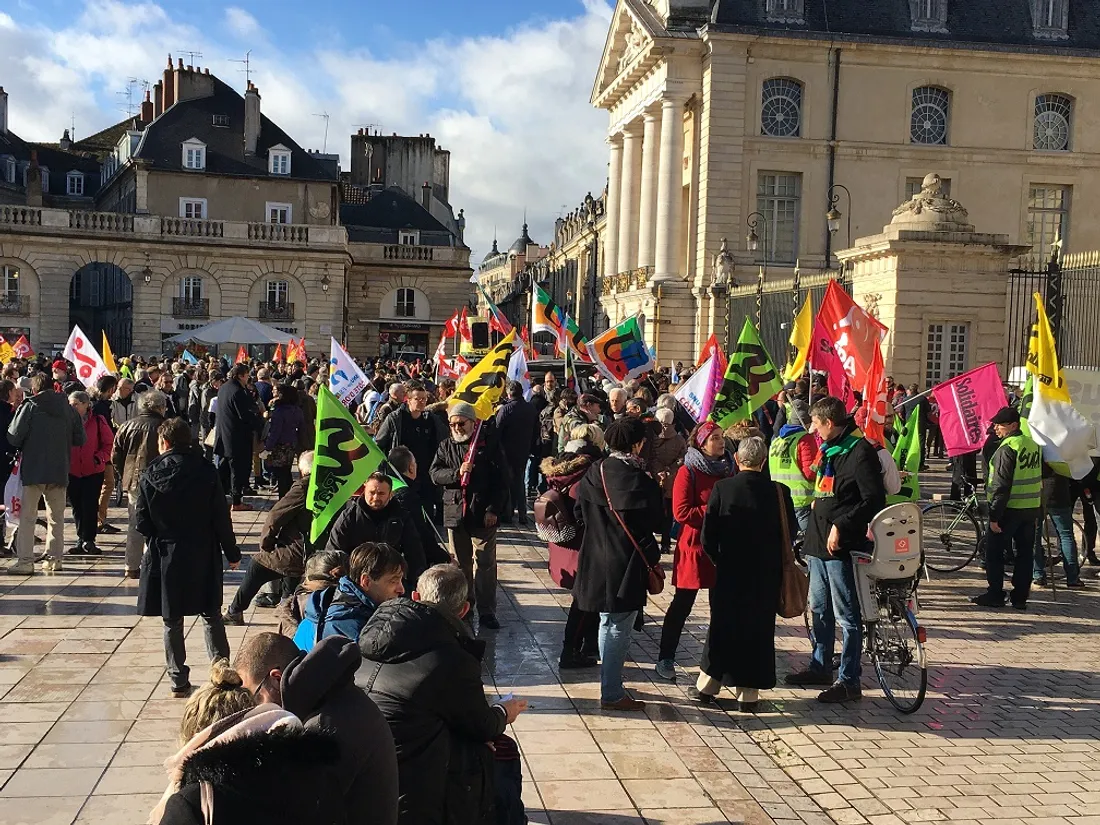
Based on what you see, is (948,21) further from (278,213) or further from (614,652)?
(614,652)

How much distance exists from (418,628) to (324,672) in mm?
774

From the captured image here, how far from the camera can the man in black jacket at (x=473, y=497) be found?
30.9ft

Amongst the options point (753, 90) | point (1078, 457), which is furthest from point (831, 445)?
point (753, 90)

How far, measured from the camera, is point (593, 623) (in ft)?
28.3

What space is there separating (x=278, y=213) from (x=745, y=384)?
44.0m

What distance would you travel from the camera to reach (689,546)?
810cm

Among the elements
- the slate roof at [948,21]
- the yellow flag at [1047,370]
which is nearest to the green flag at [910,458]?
the yellow flag at [1047,370]

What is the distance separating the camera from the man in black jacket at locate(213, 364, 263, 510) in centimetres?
1481

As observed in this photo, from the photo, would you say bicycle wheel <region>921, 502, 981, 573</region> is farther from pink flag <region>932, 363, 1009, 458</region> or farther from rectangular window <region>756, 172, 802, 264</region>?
rectangular window <region>756, 172, 802, 264</region>

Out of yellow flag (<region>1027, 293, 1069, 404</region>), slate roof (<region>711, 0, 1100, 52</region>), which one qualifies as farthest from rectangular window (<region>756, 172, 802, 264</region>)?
yellow flag (<region>1027, 293, 1069, 404</region>)

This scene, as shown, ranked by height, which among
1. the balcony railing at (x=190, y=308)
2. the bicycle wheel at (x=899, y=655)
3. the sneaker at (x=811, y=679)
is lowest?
the sneaker at (x=811, y=679)

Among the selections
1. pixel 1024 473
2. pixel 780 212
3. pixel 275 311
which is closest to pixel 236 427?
pixel 1024 473

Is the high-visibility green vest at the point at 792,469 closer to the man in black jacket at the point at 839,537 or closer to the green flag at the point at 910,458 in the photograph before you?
the green flag at the point at 910,458

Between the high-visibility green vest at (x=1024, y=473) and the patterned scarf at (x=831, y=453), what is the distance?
2970mm
